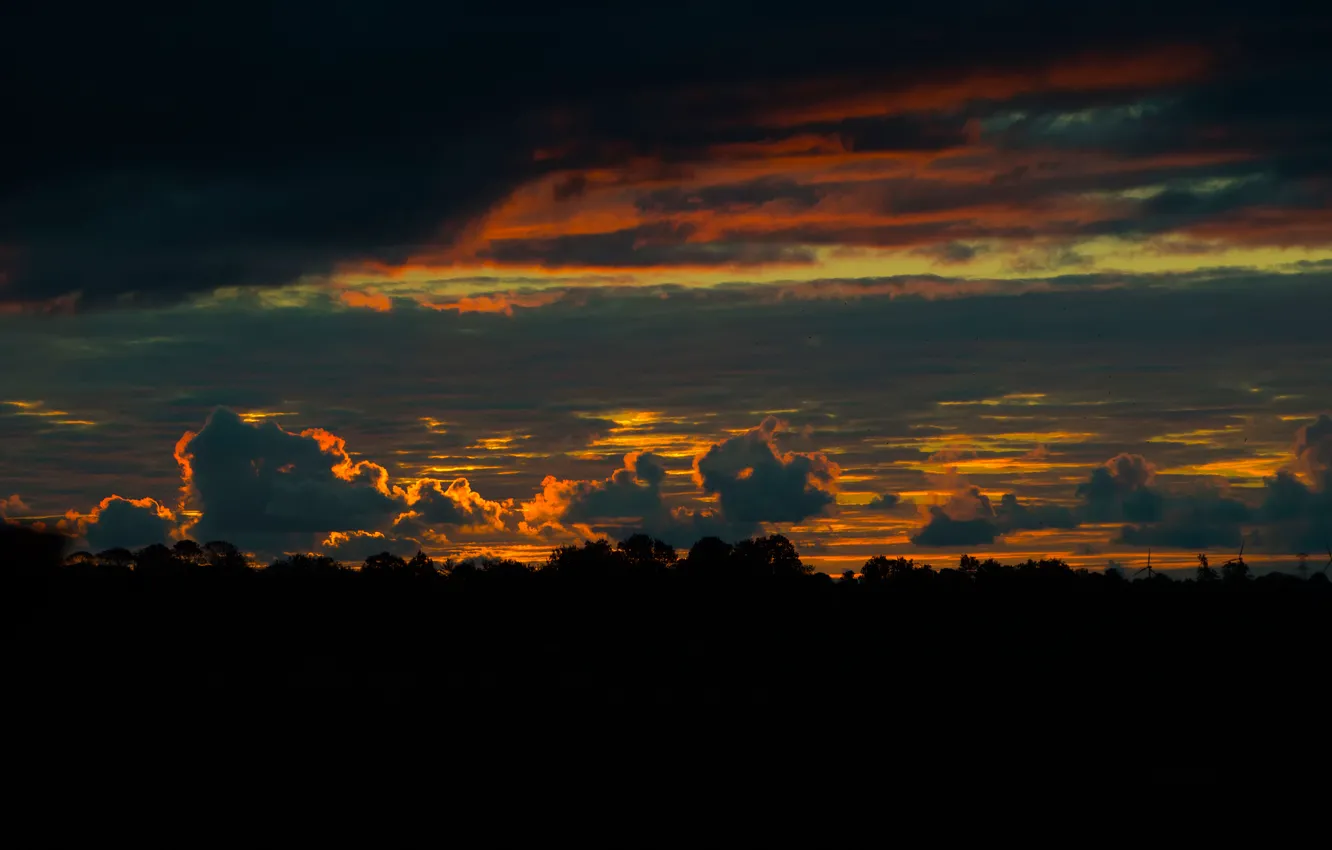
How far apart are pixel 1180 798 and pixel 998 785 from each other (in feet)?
40.6

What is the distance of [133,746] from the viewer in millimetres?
122812

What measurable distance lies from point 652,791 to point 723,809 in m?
6.09

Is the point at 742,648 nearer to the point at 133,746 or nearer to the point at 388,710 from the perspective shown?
the point at 388,710

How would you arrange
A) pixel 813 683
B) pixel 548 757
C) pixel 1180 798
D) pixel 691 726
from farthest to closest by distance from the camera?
pixel 813 683, pixel 691 726, pixel 548 757, pixel 1180 798

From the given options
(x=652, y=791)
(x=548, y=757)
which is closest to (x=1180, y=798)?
(x=652, y=791)

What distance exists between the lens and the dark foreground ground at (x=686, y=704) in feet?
389

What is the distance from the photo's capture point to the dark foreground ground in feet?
389

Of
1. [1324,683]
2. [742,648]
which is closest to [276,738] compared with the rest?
[742,648]

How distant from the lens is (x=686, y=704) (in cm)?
14050

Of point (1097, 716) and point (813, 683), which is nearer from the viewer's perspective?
point (1097, 716)

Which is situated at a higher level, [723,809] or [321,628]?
[321,628]

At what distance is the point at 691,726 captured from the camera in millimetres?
131750

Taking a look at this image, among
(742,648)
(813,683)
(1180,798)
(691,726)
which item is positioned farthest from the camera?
(742,648)

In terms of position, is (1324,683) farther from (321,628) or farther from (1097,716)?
(321,628)
